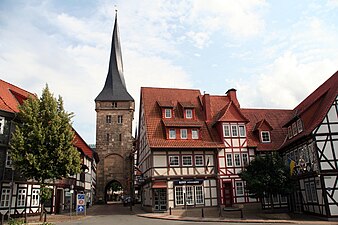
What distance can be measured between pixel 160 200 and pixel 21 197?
11692 mm

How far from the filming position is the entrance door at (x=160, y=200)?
28.5m

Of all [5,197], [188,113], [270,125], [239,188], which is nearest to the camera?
[5,197]

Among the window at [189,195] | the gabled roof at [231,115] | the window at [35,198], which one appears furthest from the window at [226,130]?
the window at [35,198]

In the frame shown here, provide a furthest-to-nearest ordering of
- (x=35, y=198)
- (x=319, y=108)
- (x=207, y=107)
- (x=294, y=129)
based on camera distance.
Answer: (x=207, y=107)
(x=294, y=129)
(x=35, y=198)
(x=319, y=108)

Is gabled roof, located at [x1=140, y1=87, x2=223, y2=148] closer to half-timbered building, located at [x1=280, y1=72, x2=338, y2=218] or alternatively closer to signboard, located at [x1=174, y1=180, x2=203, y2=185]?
signboard, located at [x1=174, y1=180, x2=203, y2=185]

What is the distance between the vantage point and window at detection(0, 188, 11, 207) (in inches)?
919

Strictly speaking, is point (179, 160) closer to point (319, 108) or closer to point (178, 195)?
point (178, 195)

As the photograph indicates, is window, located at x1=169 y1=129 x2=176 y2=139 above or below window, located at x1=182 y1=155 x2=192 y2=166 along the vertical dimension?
above

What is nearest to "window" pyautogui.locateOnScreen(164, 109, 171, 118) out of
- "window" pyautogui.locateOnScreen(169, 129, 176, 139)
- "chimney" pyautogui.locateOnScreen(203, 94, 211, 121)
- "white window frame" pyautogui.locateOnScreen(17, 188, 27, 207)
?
"window" pyautogui.locateOnScreen(169, 129, 176, 139)

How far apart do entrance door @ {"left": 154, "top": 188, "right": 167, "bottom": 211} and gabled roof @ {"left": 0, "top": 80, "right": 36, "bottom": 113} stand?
1393 cm

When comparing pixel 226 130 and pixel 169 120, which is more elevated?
pixel 169 120

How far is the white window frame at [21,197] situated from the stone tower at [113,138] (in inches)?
1049

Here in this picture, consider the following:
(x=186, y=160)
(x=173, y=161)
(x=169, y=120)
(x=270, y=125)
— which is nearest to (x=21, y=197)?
(x=173, y=161)

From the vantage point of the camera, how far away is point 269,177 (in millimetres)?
23984
